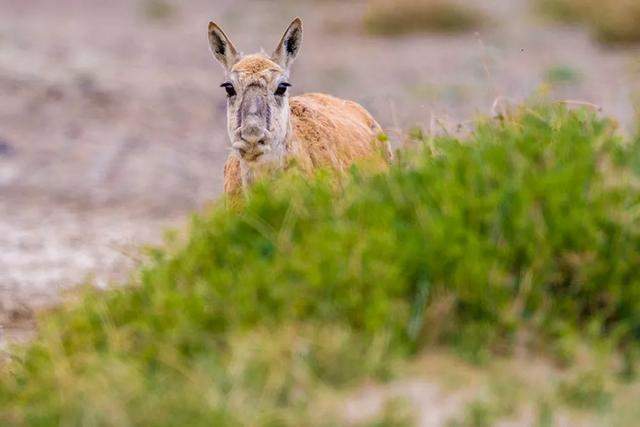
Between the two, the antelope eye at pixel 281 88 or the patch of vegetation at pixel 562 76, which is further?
the patch of vegetation at pixel 562 76

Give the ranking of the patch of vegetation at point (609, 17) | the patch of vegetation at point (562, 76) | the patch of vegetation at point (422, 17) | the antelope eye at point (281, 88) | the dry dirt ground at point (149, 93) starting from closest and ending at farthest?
the antelope eye at point (281, 88)
the dry dirt ground at point (149, 93)
the patch of vegetation at point (562, 76)
the patch of vegetation at point (609, 17)
the patch of vegetation at point (422, 17)

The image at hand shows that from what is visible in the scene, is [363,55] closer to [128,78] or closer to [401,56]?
[401,56]

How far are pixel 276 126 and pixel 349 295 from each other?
2.61 meters

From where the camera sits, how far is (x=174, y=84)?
18.3 m

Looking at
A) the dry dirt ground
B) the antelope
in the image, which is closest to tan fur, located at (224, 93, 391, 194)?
the antelope

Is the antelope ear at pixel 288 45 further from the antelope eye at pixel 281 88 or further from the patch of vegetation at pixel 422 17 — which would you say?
the patch of vegetation at pixel 422 17

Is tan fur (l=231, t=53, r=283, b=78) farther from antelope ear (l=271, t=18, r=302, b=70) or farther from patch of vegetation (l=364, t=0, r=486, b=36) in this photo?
patch of vegetation (l=364, t=0, r=486, b=36)

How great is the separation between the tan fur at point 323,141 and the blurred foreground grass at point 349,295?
174 centimetres

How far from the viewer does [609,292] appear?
630cm

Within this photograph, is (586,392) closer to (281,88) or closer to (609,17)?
(281,88)

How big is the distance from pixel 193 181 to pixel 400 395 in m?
8.82

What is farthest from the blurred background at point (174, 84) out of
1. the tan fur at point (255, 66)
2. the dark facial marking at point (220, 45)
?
the dark facial marking at point (220, 45)

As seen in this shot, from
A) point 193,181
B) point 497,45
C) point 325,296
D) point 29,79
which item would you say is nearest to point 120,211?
point 193,181

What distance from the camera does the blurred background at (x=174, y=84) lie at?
1239 cm
